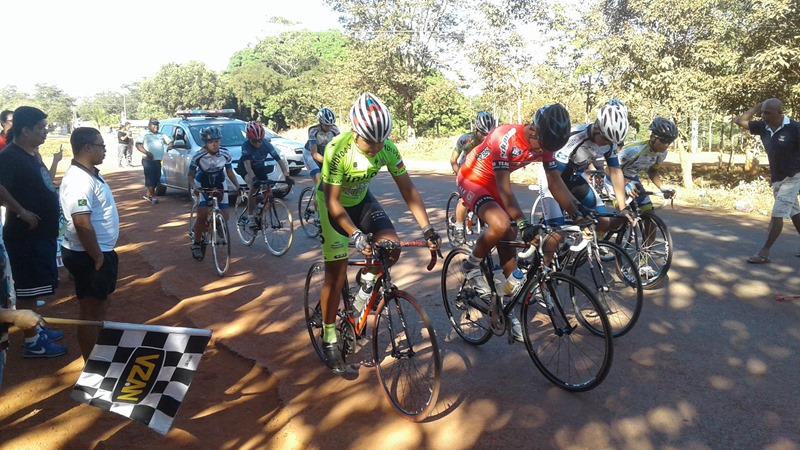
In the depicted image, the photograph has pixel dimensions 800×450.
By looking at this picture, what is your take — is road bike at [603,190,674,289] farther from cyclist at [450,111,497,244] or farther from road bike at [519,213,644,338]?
cyclist at [450,111,497,244]

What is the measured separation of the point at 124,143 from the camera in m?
24.4

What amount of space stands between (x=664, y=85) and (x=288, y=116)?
132 ft

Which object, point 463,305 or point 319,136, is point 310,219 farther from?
point 463,305

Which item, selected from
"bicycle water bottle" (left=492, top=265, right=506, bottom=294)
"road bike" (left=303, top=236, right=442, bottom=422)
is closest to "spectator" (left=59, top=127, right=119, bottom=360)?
"road bike" (left=303, top=236, right=442, bottom=422)

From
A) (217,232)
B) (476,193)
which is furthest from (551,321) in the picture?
(217,232)

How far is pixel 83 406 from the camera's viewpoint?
432cm

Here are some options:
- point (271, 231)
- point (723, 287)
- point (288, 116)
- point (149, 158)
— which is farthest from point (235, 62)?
point (723, 287)

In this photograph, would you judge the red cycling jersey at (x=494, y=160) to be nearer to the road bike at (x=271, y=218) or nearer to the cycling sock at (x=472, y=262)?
the cycling sock at (x=472, y=262)

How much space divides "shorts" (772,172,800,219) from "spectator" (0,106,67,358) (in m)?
7.99

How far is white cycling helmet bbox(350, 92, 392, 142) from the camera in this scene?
3984mm

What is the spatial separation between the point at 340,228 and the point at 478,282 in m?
1.28

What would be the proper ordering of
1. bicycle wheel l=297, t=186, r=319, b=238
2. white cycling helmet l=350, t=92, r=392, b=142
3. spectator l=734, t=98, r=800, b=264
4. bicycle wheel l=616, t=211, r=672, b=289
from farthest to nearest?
1. bicycle wheel l=297, t=186, r=319, b=238
2. spectator l=734, t=98, r=800, b=264
3. bicycle wheel l=616, t=211, r=672, b=289
4. white cycling helmet l=350, t=92, r=392, b=142

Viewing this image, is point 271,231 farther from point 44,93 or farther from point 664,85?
point 44,93

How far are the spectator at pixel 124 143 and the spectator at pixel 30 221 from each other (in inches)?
786
